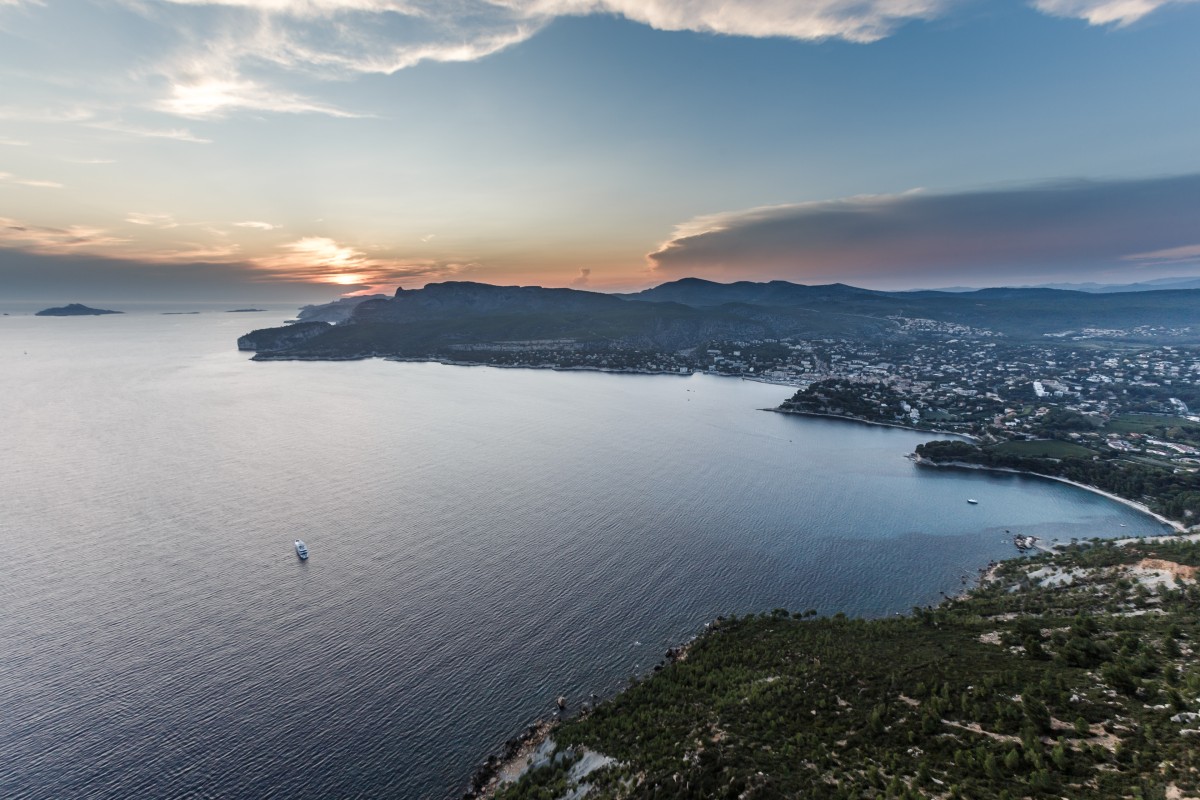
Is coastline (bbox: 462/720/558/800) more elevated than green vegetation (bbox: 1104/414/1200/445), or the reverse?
green vegetation (bbox: 1104/414/1200/445)

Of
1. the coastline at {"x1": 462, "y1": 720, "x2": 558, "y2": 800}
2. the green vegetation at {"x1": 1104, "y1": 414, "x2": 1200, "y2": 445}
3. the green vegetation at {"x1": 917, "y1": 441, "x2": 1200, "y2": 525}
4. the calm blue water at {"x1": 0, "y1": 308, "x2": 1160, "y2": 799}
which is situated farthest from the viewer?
the green vegetation at {"x1": 1104, "y1": 414, "x2": 1200, "y2": 445}

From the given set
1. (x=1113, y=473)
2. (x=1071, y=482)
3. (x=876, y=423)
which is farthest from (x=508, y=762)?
(x=876, y=423)

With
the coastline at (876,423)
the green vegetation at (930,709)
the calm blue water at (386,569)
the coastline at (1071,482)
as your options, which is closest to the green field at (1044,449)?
the coastline at (1071,482)

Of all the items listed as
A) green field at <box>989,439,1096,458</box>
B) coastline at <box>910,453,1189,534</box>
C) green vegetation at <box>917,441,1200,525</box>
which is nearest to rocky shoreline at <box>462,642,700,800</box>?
coastline at <box>910,453,1189,534</box>

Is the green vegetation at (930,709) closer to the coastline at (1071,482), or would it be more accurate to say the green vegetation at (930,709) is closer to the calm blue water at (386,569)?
the calm blue water at (386,569)

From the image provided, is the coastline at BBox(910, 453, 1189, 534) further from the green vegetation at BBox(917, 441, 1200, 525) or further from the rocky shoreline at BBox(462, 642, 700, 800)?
the rocky shoreline at BBox(462, 642, 700, 800)

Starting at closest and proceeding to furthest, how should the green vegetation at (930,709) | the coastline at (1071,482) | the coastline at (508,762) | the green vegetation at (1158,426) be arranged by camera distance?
the green vegetation at (930,709), the coastline at (508,762), the coastline at (1071,482), the green vegetation at (1158,426)

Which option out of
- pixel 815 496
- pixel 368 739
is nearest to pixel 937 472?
pixel 815 496
